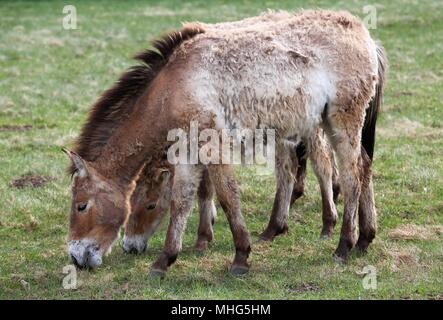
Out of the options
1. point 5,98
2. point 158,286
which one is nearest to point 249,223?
point 158,286

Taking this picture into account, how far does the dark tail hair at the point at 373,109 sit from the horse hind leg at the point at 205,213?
1667mm

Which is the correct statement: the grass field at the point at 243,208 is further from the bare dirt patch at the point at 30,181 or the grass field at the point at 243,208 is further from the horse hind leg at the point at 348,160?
the horse hind leg at the point at 348,160

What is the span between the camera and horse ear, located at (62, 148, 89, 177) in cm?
699

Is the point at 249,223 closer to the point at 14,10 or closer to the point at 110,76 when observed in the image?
the point at 110,76

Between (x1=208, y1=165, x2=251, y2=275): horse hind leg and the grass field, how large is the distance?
157 mm

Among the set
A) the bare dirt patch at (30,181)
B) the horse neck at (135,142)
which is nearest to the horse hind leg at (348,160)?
the horse neck at (135,142)

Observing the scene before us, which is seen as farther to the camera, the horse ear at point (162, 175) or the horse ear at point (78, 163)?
the horse ear at point (162, 175)

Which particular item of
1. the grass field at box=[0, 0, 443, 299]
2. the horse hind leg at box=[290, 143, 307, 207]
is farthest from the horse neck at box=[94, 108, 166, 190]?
the horse hind leg at box=[290, 143, 307, 207]

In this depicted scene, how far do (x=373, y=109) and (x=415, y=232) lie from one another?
1350mm

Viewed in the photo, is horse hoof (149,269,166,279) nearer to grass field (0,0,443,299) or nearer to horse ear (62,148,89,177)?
grass field (0,0,443,299)

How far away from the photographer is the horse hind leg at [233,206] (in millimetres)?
7148

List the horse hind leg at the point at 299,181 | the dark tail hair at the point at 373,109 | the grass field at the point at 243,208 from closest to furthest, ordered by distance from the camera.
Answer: the grass field at the point at 243,208, the dark tail hair at the point at 373,109, the horse hind leg at the point at 299,181

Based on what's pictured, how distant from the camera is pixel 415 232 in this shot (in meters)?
8.05

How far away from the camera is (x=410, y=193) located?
9438 millimetres
